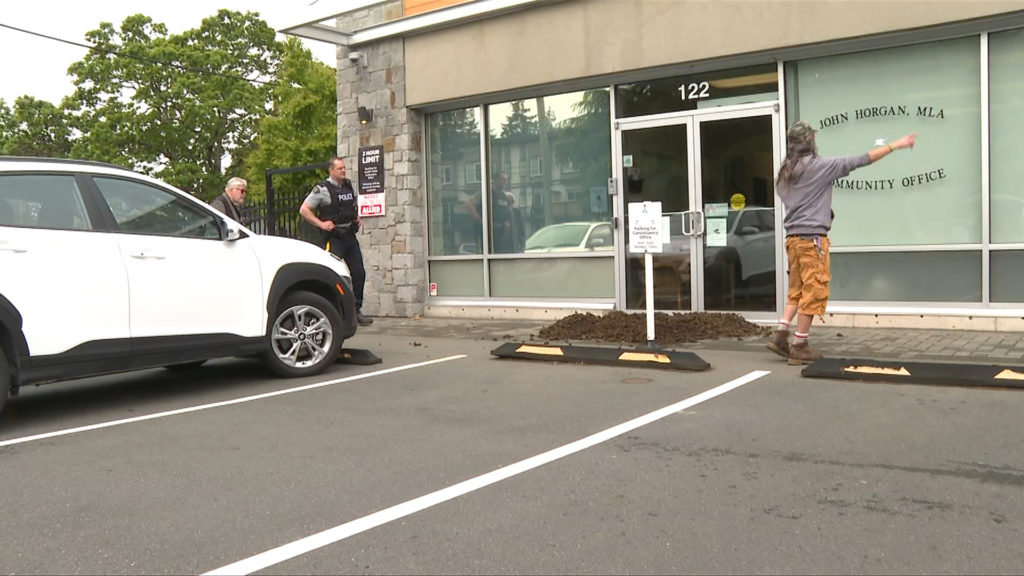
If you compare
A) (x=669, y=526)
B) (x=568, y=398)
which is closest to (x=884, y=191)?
(x=568, y=398)

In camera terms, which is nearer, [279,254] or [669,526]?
[669,526]

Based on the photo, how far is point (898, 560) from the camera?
306cm

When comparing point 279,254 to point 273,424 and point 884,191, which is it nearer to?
point 273,424

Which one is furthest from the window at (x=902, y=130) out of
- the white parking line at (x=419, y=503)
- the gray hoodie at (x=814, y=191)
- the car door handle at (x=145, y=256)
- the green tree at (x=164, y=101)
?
the green tree at (x=164, y=101)

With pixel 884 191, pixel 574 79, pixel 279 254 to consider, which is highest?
pixel 574 79

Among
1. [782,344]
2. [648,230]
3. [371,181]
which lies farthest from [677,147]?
[371,181]

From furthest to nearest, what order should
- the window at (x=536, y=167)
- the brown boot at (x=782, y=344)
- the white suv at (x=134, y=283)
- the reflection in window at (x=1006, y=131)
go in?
the window at (x=536, y=167) → the reflection in window at (x=1006, y=131) → the brown boot at (x=782, y=344) → the white suv at (x=134, y=283)

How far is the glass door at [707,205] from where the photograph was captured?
9688 mm

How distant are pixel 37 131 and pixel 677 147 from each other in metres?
40.4

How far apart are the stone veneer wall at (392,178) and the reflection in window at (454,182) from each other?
194 mm

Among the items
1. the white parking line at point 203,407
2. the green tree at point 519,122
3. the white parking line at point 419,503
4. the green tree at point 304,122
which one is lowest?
the white parking line at point 419,503

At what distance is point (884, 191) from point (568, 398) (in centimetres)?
508

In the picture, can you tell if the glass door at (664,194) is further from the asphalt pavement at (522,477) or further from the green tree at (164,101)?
the green tree at (164,101)

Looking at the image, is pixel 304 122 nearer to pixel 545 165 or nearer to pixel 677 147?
pixel 545 165
